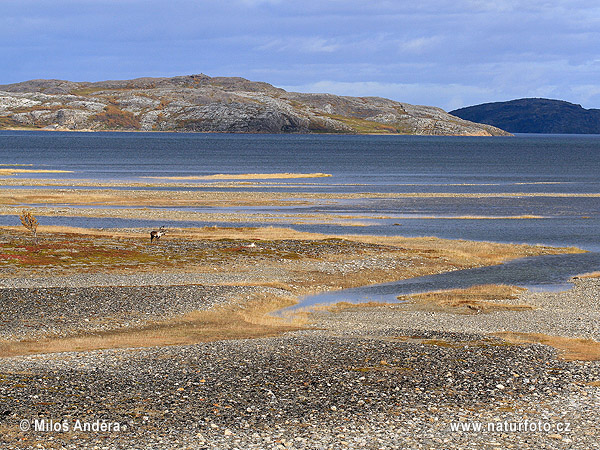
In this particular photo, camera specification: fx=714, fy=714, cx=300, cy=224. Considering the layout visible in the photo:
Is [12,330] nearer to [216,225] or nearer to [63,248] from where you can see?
[63,248]

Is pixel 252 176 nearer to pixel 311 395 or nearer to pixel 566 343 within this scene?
pixel 566 343

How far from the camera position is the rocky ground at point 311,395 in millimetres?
21531

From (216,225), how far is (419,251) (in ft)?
84.8

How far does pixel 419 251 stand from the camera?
63.0 metres

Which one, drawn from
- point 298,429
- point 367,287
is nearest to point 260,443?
point 298,429

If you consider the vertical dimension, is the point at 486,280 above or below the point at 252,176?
below

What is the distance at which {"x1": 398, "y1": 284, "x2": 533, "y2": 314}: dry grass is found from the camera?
144 ft

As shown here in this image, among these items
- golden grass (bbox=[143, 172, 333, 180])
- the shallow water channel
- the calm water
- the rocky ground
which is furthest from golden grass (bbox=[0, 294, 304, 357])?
golden grass (bbox=[143, 172, 333, 180])

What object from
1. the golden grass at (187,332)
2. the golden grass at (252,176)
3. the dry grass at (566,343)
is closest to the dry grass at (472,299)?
the dry grass at (566,343)

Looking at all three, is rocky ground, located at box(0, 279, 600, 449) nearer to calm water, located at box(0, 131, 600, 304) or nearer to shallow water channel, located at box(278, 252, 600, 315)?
shallow water channel, located at box(278, 252, 600, 315)

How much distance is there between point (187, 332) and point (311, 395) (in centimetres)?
1321

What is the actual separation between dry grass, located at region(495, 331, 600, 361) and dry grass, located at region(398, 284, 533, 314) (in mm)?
7011

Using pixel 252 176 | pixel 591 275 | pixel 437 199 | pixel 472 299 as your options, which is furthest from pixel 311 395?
pixel 252 176

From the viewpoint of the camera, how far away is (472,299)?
4644 cm
